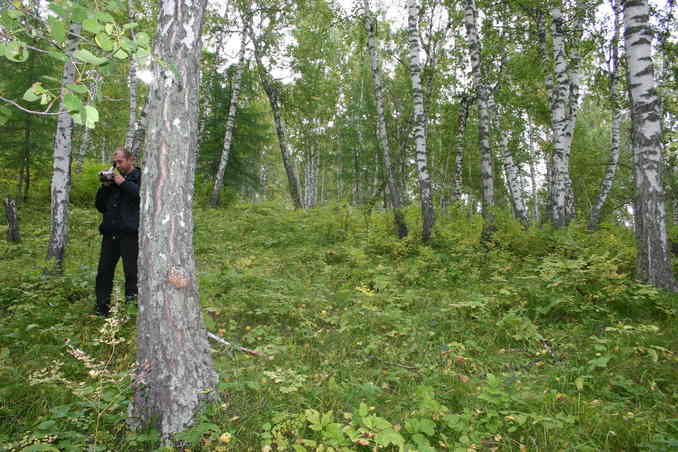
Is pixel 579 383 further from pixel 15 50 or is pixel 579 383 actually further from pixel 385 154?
pixel 385 154

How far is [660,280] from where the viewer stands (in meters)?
4.93

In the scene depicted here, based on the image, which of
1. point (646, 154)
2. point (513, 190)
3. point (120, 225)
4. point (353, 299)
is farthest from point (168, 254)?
point (513, 190)

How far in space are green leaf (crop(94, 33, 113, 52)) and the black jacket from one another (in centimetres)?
300

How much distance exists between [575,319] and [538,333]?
0.85 meters

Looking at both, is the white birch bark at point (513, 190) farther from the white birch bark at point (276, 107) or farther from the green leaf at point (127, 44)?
the green leaf at point (127, 44)

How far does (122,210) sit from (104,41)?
11.0 ft

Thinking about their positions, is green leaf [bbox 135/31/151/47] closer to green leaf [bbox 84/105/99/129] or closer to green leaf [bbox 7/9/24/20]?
green leaf [bbox 84/105/99/129]

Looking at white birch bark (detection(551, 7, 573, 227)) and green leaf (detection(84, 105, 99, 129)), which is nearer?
green leaf (detection(84, 105, 99, 129))

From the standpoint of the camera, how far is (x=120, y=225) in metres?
4.30

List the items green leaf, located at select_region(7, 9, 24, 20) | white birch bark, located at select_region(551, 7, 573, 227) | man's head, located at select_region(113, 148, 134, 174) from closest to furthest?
1. green leaf, located at select_region(7, 9, 24, 20)
2. man's head, located at select_region(113, 148, 134, 174)
3. white birch bark, located at select_region(551, 7, 573, 227)

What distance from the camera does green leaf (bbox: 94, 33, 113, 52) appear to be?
148 centimetres

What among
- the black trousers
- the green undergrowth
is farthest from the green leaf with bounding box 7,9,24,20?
the black trousers

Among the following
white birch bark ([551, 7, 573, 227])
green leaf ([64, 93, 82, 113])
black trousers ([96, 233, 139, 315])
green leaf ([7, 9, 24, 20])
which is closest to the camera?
green leaf ([64, 93, 82, 113])

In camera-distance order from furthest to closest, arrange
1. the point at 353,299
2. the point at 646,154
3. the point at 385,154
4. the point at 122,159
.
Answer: the point at 385,154 < the point at 353,299 < the point at 646,154 < the point at 122,159
